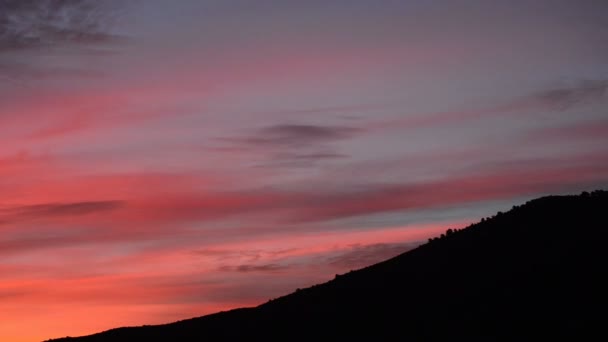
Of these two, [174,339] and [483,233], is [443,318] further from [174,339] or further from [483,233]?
[174,339]

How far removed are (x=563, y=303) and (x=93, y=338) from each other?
33628 mm

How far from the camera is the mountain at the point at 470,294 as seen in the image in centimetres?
4212

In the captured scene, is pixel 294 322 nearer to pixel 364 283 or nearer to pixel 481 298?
pixel 364 283

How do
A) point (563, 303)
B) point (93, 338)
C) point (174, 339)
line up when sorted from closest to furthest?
point (563, 303), point (174, 339), point (93, 338)

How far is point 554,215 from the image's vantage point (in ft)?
186

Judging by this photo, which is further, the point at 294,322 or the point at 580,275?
the point at 294,322

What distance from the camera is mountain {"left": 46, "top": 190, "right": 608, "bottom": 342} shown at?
1658 inches

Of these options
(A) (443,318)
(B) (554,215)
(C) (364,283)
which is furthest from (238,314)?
(B) (554,215)

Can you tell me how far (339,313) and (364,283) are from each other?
18.8 feet

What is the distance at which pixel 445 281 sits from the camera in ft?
168

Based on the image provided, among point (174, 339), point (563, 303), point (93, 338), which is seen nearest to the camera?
point (563, 303)

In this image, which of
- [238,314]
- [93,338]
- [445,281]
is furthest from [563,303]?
[93,338]

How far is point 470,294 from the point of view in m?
47.7

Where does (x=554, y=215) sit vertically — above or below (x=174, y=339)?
above
